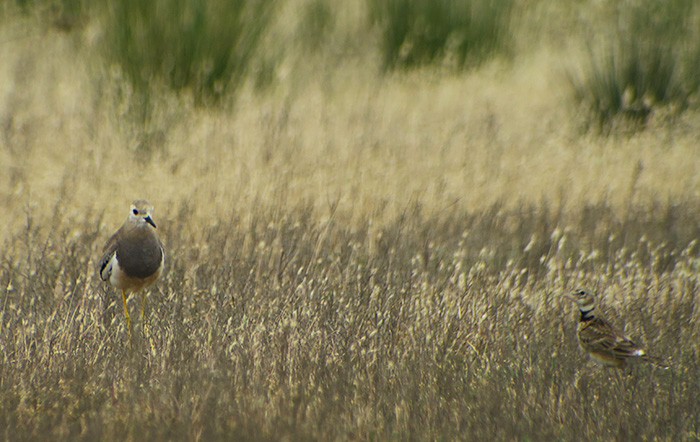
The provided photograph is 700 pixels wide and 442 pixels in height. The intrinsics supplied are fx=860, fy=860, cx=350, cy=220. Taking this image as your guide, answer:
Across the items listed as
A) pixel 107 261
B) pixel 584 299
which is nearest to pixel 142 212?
pixel 107 261

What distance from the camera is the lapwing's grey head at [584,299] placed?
12.9 feet

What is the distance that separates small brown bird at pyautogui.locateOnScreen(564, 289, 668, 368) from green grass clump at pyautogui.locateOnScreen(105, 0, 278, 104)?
4.91m

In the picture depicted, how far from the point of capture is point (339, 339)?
3.85 m

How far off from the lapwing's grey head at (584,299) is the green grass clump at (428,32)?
636 cm

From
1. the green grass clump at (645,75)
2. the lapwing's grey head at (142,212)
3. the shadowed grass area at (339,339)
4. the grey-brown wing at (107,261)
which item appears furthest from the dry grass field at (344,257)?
the lapwing's grey head at (142,212)

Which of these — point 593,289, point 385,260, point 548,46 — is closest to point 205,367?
point 385,260

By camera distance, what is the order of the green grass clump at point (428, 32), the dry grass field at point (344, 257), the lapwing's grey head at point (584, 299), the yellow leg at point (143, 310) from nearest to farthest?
→ the dry grass field at point (344, 257), the lapwing's grey head at point (584, 299), the yellow leg at point (143, 310), the green grass clump at point (428, 32)

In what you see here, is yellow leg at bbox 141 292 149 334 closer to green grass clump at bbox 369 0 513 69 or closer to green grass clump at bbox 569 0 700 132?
green grass clump at bbox 569 0 700 132

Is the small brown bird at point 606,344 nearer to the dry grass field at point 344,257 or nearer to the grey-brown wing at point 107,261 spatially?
the dry grass field at point 344,257

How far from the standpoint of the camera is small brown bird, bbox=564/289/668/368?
3.57m

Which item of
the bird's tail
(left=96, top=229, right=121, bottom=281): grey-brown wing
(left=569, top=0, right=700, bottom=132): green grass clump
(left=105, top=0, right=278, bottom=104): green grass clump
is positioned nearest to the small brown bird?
the bird's tail

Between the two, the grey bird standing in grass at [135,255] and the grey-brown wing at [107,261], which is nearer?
the grey bird standing in grass at [135,255]

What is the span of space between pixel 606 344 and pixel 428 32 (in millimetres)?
7077

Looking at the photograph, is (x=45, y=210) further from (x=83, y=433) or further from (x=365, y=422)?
(x=365, y=422)
